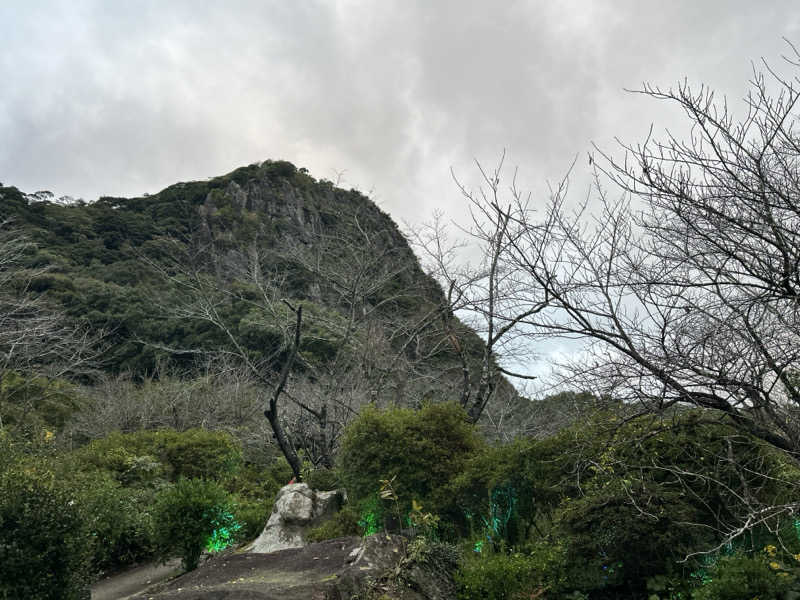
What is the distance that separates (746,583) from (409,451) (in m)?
4.83

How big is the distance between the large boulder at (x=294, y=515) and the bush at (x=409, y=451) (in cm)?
126

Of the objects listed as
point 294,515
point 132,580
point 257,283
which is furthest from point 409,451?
point 257,283

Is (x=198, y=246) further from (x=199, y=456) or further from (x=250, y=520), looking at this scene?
(x=250, y=520)

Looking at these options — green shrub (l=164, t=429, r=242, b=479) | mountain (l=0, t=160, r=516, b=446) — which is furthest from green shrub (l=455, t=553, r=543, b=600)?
green shrub (l=164, t=429, r=242, b=479)

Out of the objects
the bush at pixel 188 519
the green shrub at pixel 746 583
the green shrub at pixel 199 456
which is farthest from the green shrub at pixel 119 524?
the green shrub at pixel 746 583

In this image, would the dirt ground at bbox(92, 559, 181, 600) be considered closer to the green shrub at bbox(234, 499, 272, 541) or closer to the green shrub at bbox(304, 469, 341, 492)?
the green shrub at bbox(234, 499, 272, 541)

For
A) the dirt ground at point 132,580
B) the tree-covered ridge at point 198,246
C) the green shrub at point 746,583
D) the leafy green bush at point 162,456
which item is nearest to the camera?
the green shrub at point 746,583

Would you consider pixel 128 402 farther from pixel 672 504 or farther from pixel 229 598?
pixel 672 504

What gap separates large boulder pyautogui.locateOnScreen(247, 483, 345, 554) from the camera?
9594 millimetres

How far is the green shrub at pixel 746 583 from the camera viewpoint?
15.1 feet

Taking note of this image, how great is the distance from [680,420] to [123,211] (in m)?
49.6

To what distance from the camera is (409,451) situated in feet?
28.6

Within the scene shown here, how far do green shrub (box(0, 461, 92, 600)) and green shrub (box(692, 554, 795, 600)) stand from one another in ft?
18.9

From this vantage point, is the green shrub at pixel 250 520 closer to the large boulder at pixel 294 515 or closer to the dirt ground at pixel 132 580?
the large boulder at pixel 294 515
